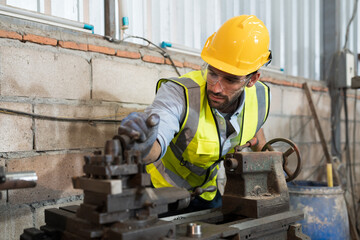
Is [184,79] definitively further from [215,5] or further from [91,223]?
[215,5]

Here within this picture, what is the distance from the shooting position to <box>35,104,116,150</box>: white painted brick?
1752 mm

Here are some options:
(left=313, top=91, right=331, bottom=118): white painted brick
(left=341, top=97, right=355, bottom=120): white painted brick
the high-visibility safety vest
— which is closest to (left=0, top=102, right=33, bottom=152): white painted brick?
the high-visibility safety vest

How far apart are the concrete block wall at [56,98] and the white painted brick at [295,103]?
4.92ft

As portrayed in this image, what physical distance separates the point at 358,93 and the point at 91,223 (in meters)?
3.92

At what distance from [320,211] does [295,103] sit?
124cm

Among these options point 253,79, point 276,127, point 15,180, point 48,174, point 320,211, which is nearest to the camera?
point 15,180

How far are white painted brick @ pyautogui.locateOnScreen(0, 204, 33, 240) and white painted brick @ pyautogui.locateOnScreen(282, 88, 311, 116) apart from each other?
2.38 metres

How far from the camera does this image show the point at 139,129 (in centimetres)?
114

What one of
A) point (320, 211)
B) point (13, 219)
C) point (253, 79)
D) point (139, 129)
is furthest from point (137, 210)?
point (320, 211)

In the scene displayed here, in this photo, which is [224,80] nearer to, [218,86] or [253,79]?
[218,86]

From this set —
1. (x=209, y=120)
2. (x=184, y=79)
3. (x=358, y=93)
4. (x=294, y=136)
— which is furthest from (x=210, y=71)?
(x=358, y=93)

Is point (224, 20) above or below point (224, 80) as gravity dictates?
above

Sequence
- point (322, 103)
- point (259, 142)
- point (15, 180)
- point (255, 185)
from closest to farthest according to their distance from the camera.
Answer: point (15, 180) < point (255, 185) < point (259, 142) < point (322, 103)

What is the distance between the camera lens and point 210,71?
1.75 meters
